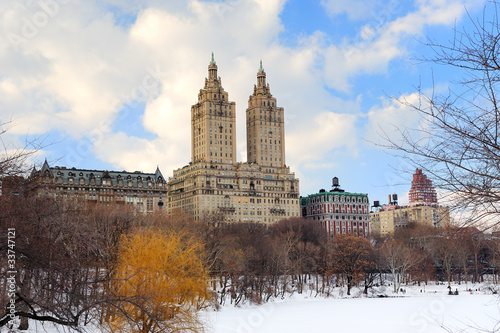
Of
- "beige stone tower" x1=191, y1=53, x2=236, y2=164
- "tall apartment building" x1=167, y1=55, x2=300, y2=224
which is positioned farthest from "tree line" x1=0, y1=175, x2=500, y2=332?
"beige stone tower" x1=191, y1=53, x2=236, y2=164

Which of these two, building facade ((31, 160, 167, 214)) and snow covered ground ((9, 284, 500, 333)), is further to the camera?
building facade ((31, 160, 167, 214))

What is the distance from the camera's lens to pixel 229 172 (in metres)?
186

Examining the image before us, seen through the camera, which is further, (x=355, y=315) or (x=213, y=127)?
(x=213, y=127)

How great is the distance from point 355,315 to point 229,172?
128876 mm

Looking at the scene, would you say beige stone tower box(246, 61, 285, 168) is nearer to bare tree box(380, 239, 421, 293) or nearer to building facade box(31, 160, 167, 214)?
building facade box(31, 160, 167, 214)

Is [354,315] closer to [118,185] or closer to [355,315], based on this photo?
[355,315]

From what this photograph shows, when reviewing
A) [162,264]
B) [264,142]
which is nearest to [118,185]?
[264,142]

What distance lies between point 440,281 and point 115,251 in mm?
89869

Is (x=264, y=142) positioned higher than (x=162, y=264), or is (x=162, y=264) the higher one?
(x=264, y=142)

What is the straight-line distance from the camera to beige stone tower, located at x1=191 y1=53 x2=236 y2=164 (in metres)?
187

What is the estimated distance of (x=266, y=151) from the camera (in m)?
197

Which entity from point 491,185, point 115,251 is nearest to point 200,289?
point 115,251

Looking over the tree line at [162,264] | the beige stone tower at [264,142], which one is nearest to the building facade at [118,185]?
the tree line at [162,264]

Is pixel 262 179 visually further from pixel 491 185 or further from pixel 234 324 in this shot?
pixel 491 185
